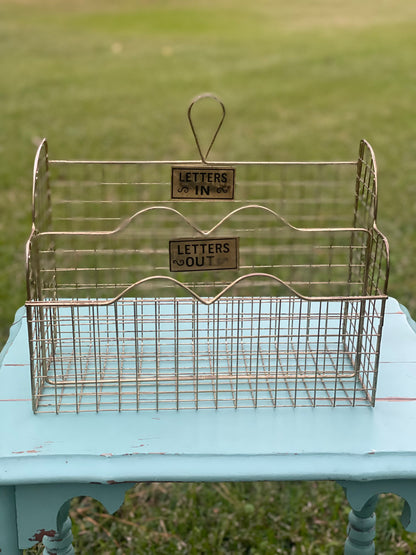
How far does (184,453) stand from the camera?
4.59 feet

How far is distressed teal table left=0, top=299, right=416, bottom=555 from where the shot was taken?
1369 millimetres

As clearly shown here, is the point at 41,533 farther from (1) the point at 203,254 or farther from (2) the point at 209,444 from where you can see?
(1) the point at 203,254

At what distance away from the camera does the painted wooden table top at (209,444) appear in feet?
4.49

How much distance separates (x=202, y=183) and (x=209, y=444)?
0.59 m

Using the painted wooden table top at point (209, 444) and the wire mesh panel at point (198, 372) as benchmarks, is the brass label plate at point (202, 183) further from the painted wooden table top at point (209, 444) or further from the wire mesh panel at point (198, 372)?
the painted wooden table top at point (209, 444)

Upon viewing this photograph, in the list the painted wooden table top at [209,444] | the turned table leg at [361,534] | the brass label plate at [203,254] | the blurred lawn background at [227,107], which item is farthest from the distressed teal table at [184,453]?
the blurred lawn background at [227,107]

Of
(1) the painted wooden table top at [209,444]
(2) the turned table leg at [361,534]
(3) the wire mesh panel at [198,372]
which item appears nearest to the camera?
(1) the painted wooden table top at [209,444]

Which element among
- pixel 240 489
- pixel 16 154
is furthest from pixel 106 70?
pixel 240 489

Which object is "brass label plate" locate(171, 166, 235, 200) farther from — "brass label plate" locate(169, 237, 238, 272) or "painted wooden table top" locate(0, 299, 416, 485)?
"painted wooden table top" locate(0, 299, 416, 485)

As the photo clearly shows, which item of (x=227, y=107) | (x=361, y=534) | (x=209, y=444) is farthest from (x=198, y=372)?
(x=227, y=107)

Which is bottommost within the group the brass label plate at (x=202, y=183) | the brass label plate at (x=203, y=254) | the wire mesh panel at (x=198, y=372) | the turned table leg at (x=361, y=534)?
the turned table leg at (x=361, y=534)

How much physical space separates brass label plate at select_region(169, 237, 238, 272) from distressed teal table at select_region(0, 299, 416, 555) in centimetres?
31

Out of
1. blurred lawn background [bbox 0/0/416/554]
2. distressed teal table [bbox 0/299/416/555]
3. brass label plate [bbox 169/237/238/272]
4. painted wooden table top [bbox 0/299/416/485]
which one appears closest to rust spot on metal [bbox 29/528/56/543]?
distressed teal table [bbox 0/299/416/555]

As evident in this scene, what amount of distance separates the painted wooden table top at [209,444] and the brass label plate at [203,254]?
31 centimetres
